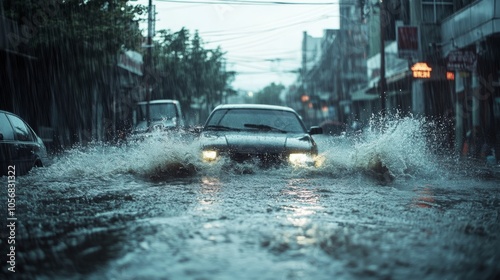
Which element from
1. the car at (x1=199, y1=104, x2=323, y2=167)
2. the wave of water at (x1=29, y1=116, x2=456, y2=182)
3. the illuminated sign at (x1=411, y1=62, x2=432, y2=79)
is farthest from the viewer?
the illuminated sign at (x1=411, y1=62, x2=432, y2=79)

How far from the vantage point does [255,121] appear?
383 inches

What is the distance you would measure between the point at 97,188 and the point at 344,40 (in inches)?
2023

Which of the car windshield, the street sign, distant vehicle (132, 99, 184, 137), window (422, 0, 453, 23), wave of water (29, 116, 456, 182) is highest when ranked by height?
window (422, 0, 453, 23)

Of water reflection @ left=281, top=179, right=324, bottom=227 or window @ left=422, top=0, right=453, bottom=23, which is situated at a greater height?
window @ left=422, top=0, right=453, bottom=23

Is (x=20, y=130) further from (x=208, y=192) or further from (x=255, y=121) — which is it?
(x=208, y=192)

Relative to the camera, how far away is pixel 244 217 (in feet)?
16.5

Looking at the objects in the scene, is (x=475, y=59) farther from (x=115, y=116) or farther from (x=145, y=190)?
(x=115, y=116)

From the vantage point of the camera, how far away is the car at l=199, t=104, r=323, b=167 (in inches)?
324

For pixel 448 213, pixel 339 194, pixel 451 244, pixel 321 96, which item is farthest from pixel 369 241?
pixel 321 96

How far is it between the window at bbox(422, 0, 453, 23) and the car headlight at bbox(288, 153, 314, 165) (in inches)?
697

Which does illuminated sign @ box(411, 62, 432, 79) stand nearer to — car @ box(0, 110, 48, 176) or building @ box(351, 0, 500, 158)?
building @ box(351, 0, 500, 158)

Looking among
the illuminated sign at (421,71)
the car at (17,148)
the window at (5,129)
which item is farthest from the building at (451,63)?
the window at (5,129)

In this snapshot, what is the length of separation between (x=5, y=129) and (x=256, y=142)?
394cm

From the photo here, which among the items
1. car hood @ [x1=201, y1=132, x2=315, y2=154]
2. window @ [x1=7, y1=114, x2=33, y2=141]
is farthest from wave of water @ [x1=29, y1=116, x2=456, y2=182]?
window @ [x1=7, y1=114, x2=33, y2=141]
